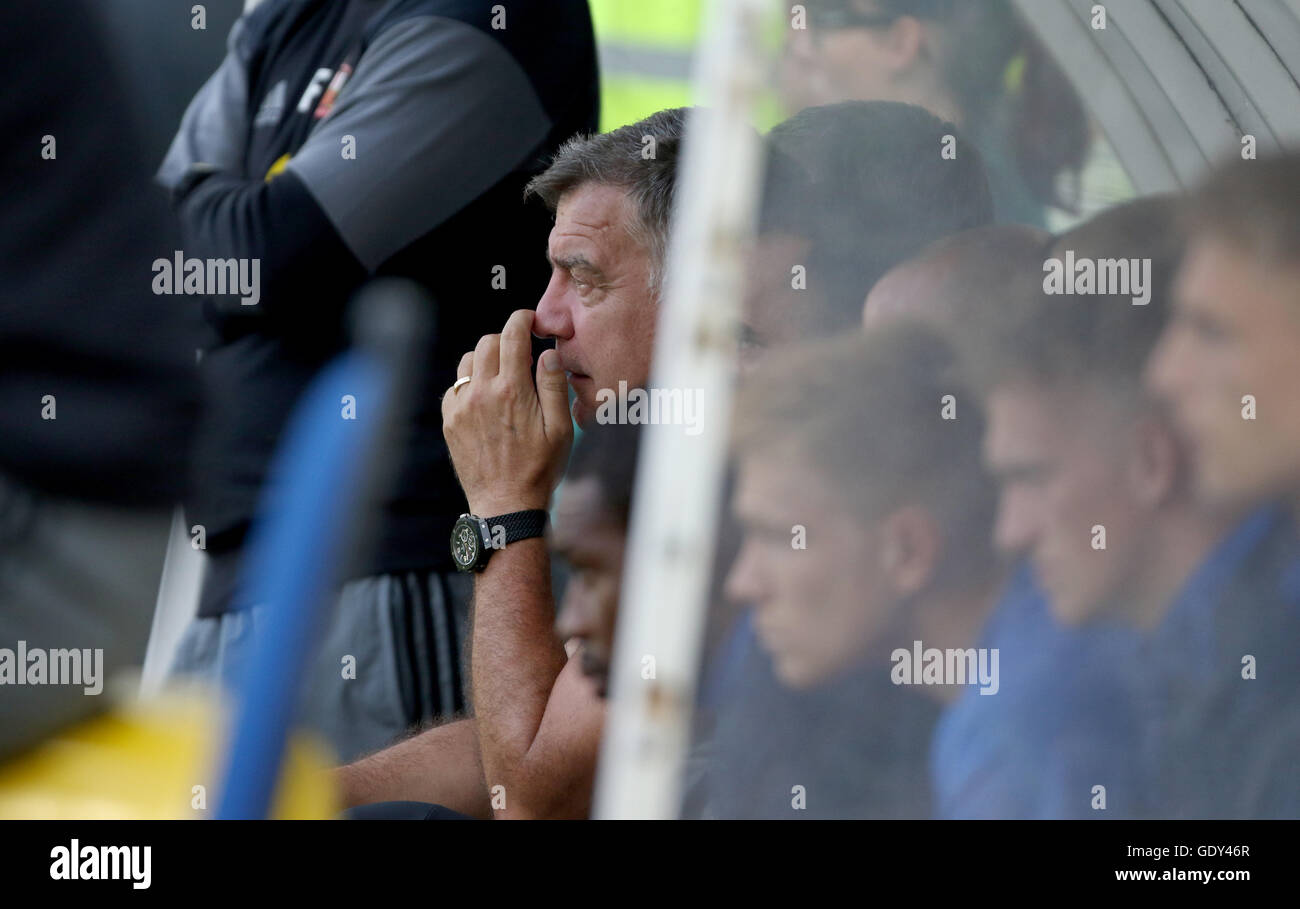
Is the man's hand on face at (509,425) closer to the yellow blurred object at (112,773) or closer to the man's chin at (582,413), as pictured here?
the man's chin at (582,413)

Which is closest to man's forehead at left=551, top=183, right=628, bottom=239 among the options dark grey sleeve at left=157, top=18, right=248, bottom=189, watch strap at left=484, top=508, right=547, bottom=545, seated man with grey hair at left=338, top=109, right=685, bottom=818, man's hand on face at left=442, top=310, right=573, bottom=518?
seated man with grey hair at left=338, top=109, right=685, bottom=818

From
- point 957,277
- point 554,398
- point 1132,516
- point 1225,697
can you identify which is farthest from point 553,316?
point 1225,697

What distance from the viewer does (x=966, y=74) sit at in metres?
1.72

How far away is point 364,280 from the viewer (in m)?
1.92

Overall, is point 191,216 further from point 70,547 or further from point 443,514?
point 70,547

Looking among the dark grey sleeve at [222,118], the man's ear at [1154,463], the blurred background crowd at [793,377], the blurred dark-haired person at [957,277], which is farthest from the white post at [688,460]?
the dark grey sleeve at [222,118]

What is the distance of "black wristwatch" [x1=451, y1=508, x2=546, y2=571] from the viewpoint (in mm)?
1872

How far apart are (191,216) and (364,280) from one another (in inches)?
10.0

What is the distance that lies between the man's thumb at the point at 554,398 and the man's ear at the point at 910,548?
477 mm

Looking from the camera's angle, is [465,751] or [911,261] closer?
[911,261]

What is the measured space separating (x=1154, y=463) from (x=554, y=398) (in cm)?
73

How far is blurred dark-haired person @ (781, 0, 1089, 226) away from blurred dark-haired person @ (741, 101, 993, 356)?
22mm
